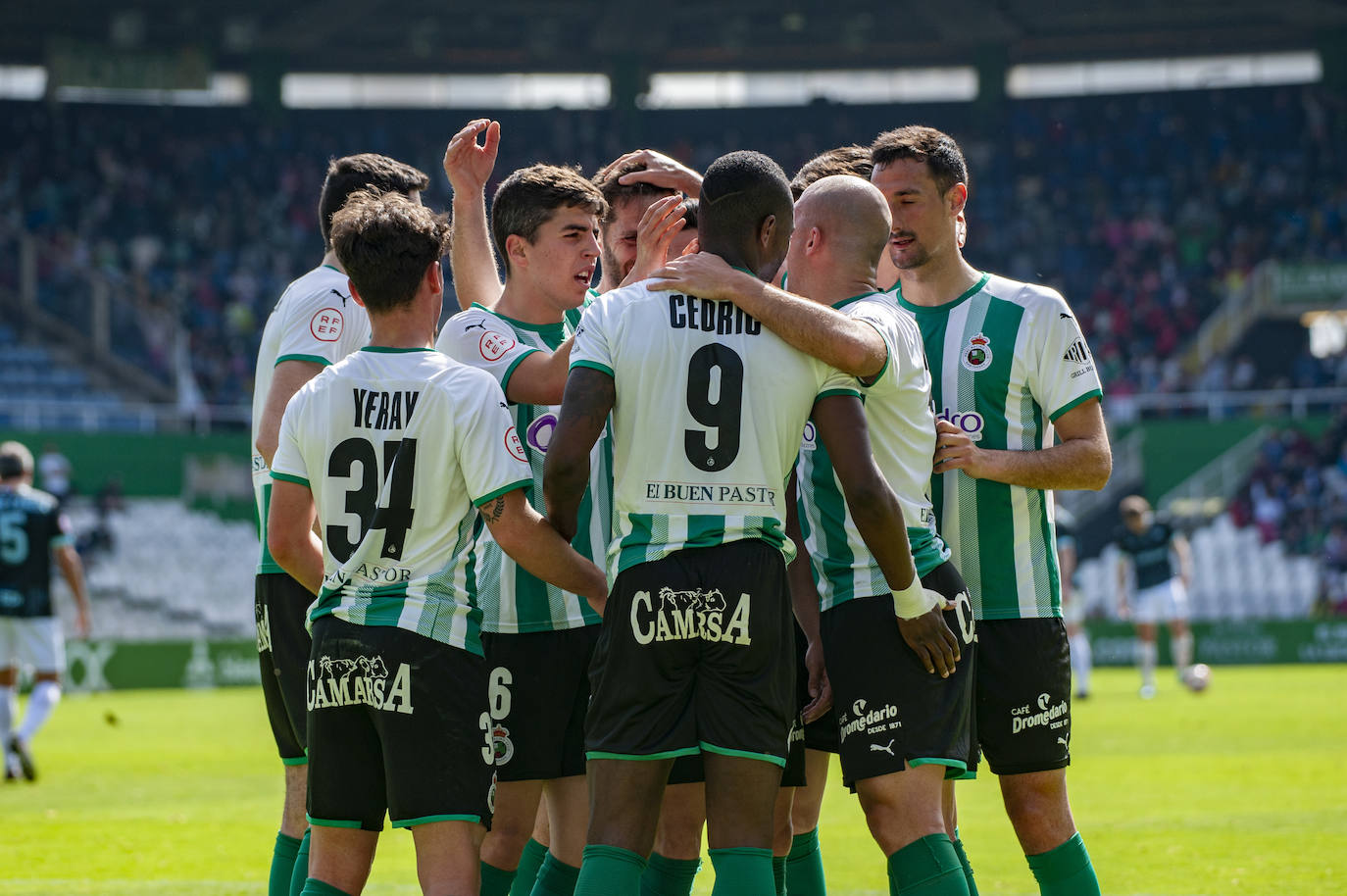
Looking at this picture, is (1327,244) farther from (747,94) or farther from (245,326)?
(245,326)

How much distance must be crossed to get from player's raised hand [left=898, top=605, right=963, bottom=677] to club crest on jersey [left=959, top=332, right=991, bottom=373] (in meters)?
0.97

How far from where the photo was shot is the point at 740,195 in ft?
14.0

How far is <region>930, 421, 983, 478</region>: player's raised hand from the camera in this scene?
4.84 meters

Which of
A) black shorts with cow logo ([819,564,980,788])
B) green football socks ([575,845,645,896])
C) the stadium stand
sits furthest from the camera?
the stadium stand

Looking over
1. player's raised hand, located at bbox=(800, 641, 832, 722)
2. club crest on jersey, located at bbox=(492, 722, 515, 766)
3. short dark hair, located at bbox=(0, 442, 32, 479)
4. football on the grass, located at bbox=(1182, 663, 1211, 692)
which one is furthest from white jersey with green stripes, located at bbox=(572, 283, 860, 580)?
football on the grass, located at bbox=(1182, 663, 1211, 692)

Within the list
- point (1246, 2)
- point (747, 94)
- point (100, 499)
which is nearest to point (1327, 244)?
point (1246, 2)

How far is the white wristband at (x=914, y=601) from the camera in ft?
14.3

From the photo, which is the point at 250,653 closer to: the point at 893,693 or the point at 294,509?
the point at 294,509

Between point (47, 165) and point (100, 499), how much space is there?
11923 mm

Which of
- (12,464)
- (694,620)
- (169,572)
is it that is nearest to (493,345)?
(694,620)

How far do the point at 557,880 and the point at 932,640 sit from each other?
4.84 ft

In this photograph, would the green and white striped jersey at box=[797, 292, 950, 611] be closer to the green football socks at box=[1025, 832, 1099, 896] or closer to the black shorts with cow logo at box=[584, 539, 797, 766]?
the black shorts with cow logo at box=[584, 539, 797, 766]

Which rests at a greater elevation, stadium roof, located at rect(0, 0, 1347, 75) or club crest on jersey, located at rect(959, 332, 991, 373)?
stadium roof, located at rect(0, 0, 1347, 75)

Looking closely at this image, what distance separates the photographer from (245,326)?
3275 centimetres
